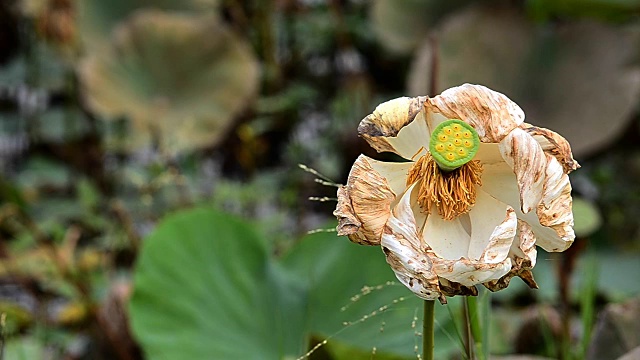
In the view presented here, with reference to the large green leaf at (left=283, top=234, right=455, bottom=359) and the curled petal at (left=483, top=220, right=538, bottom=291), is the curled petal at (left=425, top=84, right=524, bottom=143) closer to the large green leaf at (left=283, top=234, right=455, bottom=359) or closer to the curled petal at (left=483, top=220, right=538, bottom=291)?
the curled petal at (left=483, top=220, right=538, bottom=291)

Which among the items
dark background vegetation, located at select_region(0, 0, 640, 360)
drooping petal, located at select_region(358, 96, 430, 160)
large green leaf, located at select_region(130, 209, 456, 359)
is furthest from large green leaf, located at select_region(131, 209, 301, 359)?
drooping petal, located at select_region(358, 96, 430, 160)

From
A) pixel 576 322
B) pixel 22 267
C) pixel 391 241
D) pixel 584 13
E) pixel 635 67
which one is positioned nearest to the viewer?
pixel 391 241

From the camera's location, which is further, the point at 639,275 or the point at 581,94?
the point at 581,94

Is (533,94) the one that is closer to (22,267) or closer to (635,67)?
(635,67)

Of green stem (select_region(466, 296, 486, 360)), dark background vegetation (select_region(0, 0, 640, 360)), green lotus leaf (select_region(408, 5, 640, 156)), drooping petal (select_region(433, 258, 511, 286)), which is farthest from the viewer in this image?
green lotus leaf (select_region(408, 5, 640, 156))

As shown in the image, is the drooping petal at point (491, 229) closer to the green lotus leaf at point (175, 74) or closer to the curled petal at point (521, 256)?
the curled petal at point (521, 256)

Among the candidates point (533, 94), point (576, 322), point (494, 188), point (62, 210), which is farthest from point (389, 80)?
point (494, 188)

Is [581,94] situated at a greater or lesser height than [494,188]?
lesser
